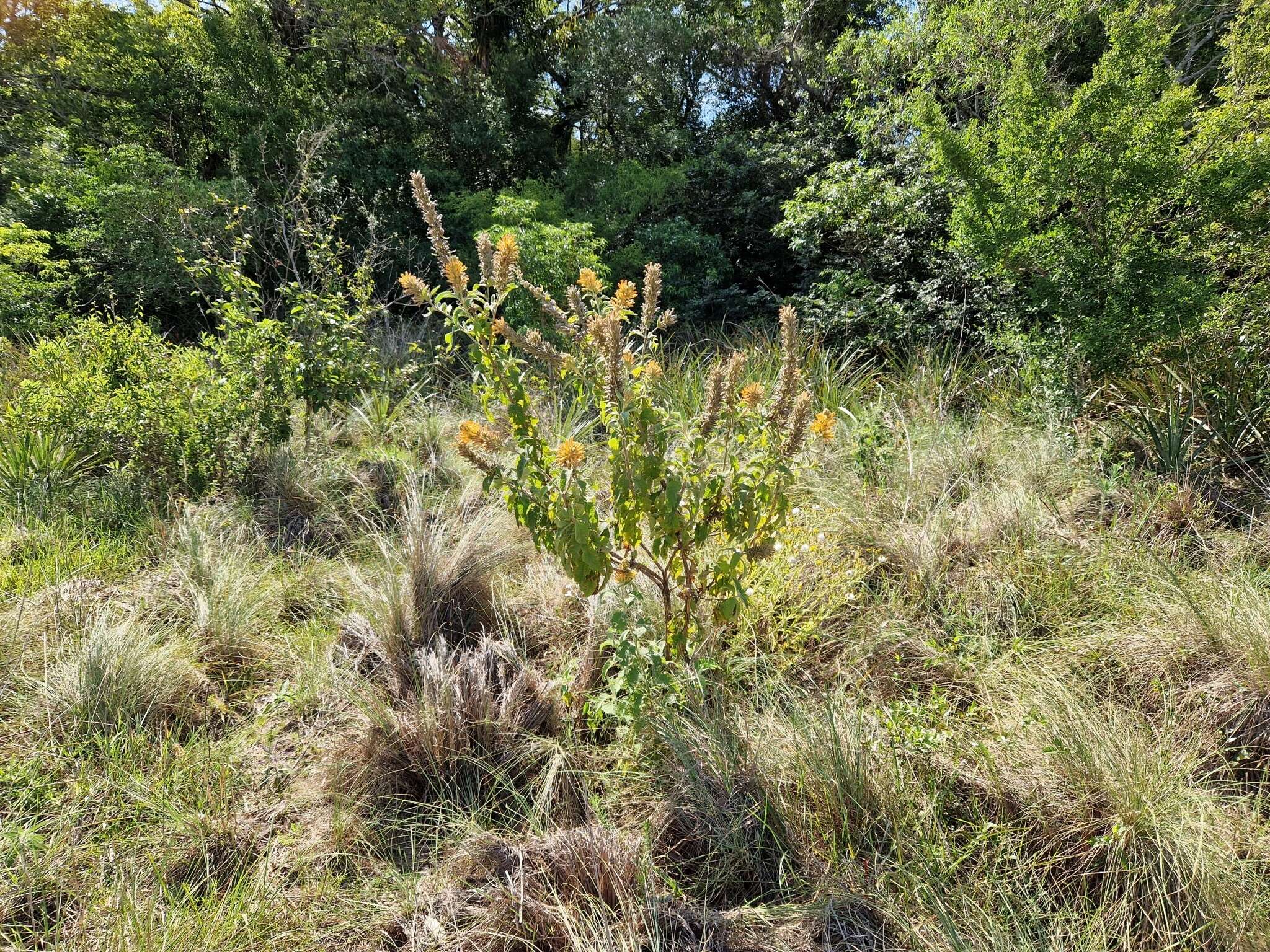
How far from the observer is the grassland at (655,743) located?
1609mm

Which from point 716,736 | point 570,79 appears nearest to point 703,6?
point 570,79

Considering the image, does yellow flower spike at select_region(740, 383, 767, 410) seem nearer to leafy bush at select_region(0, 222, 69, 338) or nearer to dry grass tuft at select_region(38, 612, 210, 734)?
dry grass tuft at select_region(38, 612, 210, 734)

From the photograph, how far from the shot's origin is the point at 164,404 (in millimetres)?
3668

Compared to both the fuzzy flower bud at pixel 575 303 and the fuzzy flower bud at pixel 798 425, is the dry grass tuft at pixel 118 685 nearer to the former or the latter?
the fuzzy flower bud at pixel 575 303

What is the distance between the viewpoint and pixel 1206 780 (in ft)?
5.98

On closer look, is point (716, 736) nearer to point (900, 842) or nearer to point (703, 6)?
point (900, 842)

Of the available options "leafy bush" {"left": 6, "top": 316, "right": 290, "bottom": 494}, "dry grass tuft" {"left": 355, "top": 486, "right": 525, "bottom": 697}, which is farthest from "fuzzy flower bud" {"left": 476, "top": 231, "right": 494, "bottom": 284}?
"leafy bush" {"left": 6, "top": 316, "right": 290, "bottom": 494}

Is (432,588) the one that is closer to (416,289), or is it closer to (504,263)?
(416,289)

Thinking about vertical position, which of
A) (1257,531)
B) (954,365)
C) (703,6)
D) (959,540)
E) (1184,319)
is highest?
(703,6)

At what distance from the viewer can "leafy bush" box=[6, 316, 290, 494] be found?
12.1 ft

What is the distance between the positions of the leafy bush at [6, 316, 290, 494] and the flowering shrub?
2.54m

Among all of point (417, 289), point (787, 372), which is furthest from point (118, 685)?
point (787, 372)

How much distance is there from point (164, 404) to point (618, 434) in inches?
125

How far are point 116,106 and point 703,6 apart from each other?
7615mm
